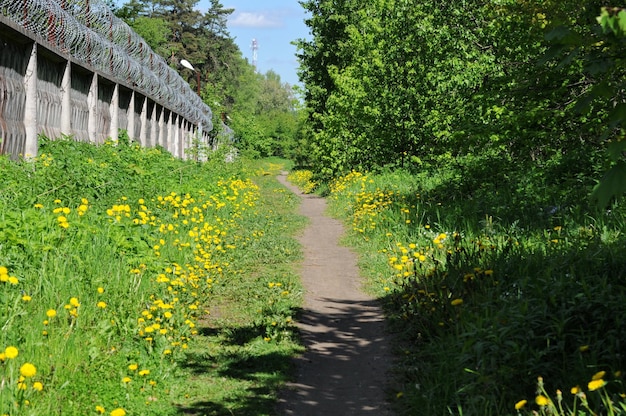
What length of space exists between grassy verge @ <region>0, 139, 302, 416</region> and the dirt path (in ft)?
0.74

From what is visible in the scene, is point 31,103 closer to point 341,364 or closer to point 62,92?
point 62,92

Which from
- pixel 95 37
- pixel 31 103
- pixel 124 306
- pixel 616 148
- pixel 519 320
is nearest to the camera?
pixel 616 148

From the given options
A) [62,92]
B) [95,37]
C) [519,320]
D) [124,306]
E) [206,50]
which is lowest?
[124,306]

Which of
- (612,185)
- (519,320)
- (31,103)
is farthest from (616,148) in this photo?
(31,103)

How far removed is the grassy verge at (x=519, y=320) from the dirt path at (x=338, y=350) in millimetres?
246

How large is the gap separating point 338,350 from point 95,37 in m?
10.8

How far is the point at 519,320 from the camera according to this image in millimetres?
4750

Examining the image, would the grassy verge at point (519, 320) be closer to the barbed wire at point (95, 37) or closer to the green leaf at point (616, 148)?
the green leaf at point (616, 148)

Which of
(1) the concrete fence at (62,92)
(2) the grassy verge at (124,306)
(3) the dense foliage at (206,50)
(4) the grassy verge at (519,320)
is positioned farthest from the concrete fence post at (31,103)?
(3) the dense foliage at (206,50)

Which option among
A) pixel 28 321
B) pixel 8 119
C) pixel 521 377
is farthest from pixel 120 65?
pixel 521 377

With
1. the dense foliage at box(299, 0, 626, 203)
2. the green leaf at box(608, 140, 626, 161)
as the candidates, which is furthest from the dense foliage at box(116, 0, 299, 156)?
the green leaf at box(608, 140, 626, 161)

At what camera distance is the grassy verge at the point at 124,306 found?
15.1ft

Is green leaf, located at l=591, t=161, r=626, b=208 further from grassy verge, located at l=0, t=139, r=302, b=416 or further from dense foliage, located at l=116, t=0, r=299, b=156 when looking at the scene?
dense foliage, located at l=116, t=0, r=299, b=156

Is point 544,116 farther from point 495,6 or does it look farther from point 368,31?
point 368,31
